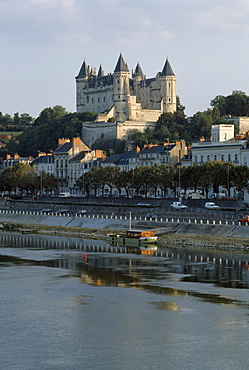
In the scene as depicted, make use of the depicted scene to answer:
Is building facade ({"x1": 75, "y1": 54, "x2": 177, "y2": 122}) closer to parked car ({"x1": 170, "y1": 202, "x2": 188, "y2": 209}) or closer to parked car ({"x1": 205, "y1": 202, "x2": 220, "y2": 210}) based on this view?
parked car ({"x1": 170, "y1": 202, "x2": 188, "y2": 209})

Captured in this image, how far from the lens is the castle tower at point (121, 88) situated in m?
169

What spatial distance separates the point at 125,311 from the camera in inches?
1513

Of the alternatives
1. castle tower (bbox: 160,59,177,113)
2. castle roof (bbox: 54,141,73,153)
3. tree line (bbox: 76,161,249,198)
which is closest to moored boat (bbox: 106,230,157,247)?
tree line (bbox: 76,161,249,198)

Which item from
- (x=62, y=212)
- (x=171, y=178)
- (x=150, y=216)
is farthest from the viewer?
(x=171, y=178)

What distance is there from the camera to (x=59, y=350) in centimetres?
3164

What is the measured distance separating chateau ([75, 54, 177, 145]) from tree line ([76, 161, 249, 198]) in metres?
43.8

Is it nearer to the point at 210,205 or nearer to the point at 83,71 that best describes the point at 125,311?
the point at 210,205

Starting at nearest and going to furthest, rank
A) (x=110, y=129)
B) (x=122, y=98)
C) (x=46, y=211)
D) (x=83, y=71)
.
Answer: (x=46, y=211)
(x=110, y=129)
(x=122, y=98)
(x=83, y=71)

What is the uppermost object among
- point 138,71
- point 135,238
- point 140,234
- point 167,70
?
point 138,71

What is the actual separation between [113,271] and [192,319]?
1480cm

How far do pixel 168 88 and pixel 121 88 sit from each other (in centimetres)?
1130

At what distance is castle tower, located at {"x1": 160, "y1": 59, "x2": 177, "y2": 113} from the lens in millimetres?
174000

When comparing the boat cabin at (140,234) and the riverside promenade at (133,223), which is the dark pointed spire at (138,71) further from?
the boat cabin at (140,234)

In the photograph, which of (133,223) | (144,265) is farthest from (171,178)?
(144,265)
